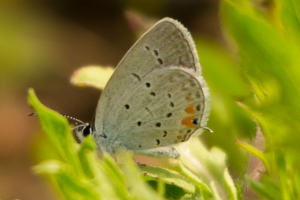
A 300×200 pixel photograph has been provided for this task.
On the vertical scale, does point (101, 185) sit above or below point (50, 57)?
below

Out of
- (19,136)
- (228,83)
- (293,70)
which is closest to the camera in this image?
(293,70)

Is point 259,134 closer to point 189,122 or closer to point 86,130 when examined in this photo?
point 189,122

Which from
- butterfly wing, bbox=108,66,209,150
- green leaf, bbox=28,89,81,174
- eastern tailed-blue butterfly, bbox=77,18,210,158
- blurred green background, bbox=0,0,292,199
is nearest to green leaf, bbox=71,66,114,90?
eastern tailed-blue butterfly, bbox=77,18,210,158

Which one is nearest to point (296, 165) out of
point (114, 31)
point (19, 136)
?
point (19, 136)

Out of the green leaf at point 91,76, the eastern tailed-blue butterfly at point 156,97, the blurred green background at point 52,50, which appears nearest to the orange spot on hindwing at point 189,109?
the eastern tailed-blue butterfly at point 156,97

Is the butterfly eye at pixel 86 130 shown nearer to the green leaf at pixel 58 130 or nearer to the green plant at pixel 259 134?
the green plant at pixel 259 134

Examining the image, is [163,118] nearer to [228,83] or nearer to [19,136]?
[228,83]

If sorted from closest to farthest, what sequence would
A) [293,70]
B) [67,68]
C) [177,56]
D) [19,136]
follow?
[293,70]
[177,56]
[19,136]
[67,68]
